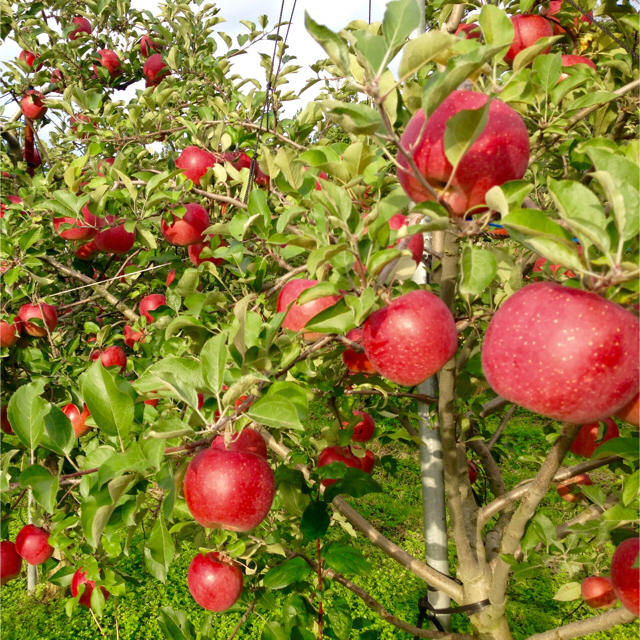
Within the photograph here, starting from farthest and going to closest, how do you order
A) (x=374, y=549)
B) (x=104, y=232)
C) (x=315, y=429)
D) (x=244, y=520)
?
(x=315, y=429) < (x=374, y=549) < (x=104, y=232) < (x=244, y=520)

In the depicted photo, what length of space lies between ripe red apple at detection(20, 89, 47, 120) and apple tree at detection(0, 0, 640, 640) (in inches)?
43.7

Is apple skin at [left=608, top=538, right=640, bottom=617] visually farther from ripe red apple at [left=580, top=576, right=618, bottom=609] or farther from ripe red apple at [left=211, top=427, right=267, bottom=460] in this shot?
ripe red apple at [left=211, top=427, right=267, bottom=460]

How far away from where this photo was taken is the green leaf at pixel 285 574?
114 centimetres

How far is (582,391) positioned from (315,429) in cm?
424

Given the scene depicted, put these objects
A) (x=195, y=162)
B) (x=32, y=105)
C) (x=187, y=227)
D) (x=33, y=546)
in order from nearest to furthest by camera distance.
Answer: (x=33, y=546) → (x=187, y=227) → (x=195, y=162) → (x=32, y=105)

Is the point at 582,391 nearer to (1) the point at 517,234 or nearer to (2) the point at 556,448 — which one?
(1) the point at 517,234

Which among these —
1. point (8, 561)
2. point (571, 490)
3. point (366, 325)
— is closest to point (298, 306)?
point (366, 325)

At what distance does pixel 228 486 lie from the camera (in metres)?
0.91

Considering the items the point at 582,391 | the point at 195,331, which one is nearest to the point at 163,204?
the point at 195,331

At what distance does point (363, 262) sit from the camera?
855mm

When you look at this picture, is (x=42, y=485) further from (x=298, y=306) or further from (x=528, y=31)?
(x=528, y=31)

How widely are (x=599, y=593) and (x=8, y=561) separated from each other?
1.60 meters

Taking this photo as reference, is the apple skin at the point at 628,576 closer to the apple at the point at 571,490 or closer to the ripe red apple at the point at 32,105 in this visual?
the apple at the point at 571,490

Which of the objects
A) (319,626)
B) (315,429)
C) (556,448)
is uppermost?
(556,448)
